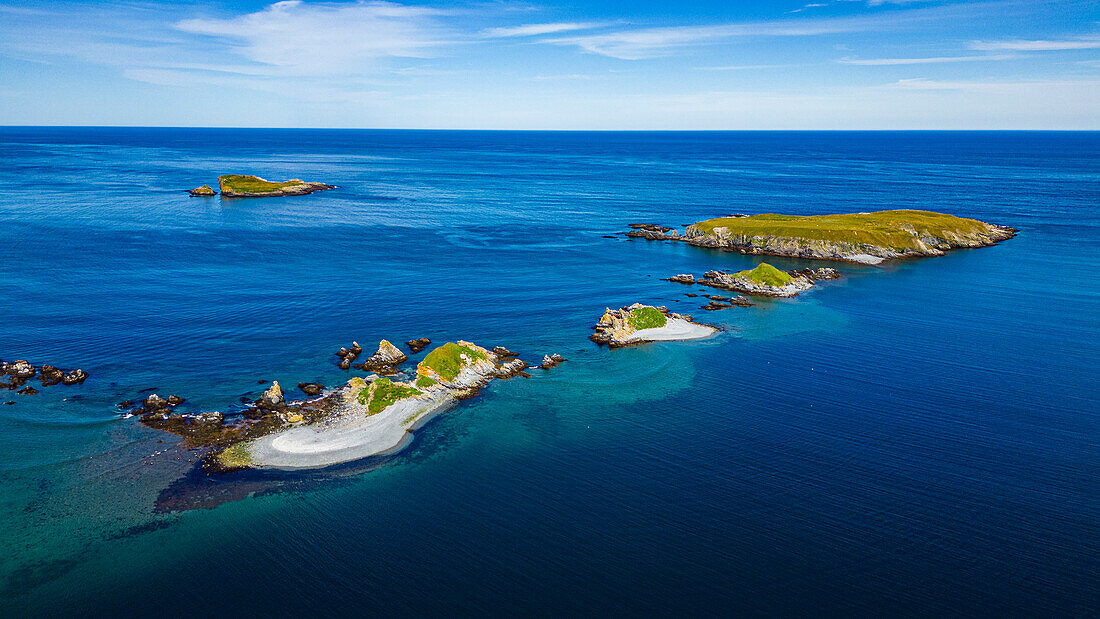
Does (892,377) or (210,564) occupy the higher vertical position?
(892,377)

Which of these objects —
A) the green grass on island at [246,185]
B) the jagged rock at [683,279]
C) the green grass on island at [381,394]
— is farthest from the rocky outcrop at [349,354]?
the green grass on island at [246,185]

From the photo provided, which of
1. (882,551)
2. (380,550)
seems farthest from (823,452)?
(380,550)

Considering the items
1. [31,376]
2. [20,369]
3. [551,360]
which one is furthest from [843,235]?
[20,369]

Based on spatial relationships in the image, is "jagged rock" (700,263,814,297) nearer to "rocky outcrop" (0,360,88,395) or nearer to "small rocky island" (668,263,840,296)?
"small rocky island" (668,263,840,296)

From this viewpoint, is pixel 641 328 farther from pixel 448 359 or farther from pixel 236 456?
pixel 236 456

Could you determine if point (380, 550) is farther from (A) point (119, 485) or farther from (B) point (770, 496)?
(B) point (770, 496)

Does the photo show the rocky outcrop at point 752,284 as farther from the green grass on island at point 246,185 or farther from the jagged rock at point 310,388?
the green grass on island at point 246,185

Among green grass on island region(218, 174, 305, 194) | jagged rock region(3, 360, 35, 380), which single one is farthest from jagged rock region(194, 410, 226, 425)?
green grass on island region(218, 174, 305, 194)
